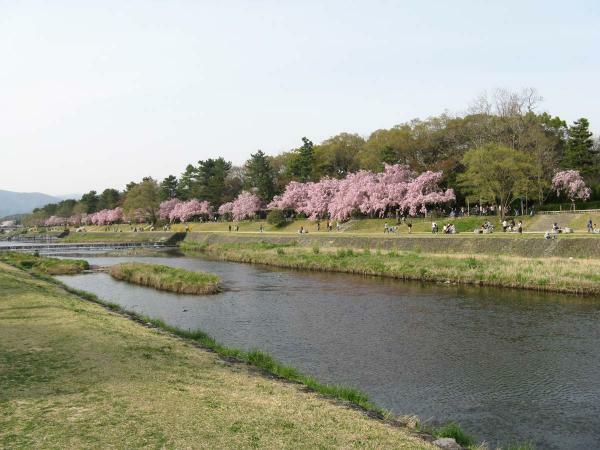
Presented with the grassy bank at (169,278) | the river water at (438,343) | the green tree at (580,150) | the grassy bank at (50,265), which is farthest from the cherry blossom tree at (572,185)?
the grassy bank at (50,265)

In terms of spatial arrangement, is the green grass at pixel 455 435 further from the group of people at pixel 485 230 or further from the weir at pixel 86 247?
the weir at pixel 86 247

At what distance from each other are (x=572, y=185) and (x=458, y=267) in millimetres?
33783

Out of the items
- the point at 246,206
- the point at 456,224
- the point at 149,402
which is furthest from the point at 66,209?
the point at 149,402

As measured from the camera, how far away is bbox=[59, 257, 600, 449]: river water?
12375 millimetres

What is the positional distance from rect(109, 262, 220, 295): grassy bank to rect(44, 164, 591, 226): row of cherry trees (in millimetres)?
37238

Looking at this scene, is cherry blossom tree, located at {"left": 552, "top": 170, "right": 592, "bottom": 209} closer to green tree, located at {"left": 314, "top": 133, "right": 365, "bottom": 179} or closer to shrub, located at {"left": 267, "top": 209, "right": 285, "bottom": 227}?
green tree, located at {"left": 314, "top": 133, "right": 365, "bottom": 179}

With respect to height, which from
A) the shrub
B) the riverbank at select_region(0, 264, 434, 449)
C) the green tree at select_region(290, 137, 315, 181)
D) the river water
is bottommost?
the river water

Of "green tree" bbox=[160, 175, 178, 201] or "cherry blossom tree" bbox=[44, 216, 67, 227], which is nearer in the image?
"green tree" bbox=[160, 175, 178, 201]

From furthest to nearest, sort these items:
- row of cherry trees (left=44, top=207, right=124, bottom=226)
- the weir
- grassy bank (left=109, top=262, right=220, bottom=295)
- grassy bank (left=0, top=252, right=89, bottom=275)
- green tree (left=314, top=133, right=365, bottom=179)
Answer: row of cherry trees (left=44, top=207, right=124, bottom=226) < green tree (left=314, top=133, right=365, bottom=179) < the weir < grassy bank (left=0, top=252, right=89, bottom=275) < grassy bank (left=109, top=262, right=220, bottom=295)

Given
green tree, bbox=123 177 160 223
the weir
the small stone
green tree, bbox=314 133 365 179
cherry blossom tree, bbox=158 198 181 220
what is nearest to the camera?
the small stone

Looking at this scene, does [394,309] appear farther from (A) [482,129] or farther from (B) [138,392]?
(A) [482,129]

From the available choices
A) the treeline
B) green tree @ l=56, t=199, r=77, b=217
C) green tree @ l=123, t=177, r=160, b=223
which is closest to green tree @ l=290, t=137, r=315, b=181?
→ the treeline

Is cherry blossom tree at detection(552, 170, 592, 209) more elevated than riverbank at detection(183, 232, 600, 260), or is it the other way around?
cherry blossom tree at detection(552, 170, 592, 209)

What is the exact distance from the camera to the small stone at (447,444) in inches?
353
